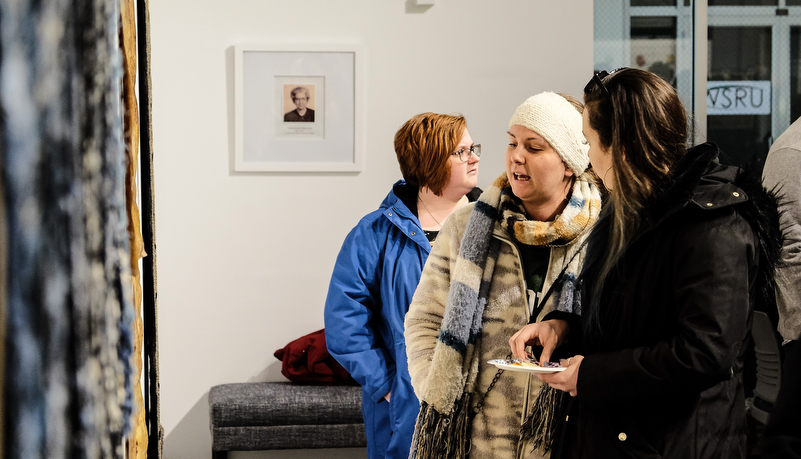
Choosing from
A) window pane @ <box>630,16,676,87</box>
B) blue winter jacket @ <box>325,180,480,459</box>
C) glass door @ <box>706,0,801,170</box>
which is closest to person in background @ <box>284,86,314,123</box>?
blue winter jacket @ <box>325,180,480,459</box>

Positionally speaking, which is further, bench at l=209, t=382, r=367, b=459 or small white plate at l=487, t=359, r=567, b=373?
bench at l=209, t=382, r=367, b=459

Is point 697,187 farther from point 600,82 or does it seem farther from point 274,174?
point 274,174

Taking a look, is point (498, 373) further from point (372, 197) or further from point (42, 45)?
point (372, 197)

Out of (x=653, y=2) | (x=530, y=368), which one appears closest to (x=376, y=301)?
(x=530, y=368)

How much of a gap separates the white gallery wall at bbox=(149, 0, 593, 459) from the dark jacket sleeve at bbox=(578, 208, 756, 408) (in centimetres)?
271

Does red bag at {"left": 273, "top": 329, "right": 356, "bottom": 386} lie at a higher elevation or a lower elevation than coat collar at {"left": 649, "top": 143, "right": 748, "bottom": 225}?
lower

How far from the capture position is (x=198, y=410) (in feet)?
11.8

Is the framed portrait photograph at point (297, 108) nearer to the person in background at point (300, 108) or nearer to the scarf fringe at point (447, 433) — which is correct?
the person in background at point (300, 108)

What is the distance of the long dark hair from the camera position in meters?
1.06

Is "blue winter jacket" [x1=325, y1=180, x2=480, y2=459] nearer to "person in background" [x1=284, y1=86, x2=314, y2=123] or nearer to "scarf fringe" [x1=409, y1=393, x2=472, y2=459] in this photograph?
"scarf fringe" [x1=409, y1=393, x2=472, y2=459]

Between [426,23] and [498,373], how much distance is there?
260 cm

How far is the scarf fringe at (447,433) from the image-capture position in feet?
4.78

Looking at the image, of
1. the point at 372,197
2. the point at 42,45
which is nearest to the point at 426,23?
the point at 372,197

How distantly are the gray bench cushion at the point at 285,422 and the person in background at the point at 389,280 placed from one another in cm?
108
